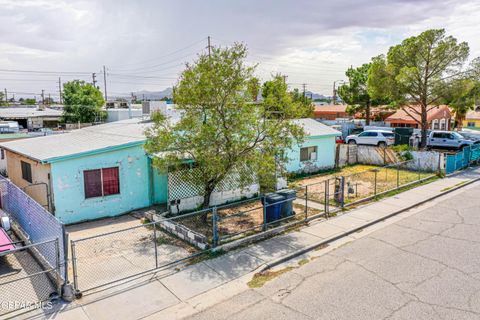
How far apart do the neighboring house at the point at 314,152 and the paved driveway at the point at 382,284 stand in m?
9.84

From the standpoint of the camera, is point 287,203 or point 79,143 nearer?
point 287,203

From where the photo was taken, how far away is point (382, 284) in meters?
8.38

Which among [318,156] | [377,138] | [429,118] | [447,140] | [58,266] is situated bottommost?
[58,266]

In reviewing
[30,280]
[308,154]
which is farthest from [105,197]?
[308,154]

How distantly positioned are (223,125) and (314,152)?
1220 cm

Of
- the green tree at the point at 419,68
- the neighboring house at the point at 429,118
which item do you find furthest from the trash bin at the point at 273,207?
the neighboring house at the point at 429,118

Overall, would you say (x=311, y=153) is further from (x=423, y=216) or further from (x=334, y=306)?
(x=334, y=306)

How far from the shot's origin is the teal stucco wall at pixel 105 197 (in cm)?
1274

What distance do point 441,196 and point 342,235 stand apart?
8078mm

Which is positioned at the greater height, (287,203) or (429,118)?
(429,118)

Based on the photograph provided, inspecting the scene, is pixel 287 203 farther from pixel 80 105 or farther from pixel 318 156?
pixel 80 105

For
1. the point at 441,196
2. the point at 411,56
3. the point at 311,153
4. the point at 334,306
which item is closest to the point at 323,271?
the point at 334,306

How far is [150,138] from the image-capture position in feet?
38.6

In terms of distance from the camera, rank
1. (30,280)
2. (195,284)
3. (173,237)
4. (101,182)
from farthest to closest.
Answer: (101,182)
(173,237)
(30,280)
(195,284)
